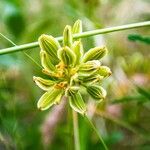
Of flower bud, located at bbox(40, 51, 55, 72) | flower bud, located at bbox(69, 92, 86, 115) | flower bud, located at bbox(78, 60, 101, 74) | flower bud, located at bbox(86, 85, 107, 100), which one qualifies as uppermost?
flower bud, located at bbox(40, 51, 55, 72)

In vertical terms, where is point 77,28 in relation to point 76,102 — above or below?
above

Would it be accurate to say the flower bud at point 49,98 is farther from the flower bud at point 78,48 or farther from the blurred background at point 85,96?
the blurred background at point 85,96

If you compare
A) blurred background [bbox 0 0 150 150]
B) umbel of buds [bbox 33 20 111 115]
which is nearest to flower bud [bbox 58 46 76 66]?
umbel of buds [bbox 33 20 111 115]

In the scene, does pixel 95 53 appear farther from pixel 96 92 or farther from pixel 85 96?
pixel 85 96

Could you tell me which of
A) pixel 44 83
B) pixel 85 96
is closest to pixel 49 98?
pixel 44 83

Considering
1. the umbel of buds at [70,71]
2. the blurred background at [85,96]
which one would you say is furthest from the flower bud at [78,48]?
the blurred background at [85,96]

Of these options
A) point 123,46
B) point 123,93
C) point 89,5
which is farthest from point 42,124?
point 123,46

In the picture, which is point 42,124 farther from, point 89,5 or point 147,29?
point 147,29

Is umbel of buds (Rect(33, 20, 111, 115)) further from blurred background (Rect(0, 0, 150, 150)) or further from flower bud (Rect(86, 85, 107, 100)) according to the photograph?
blurred background (Rect(0, 0, 150, 150))
